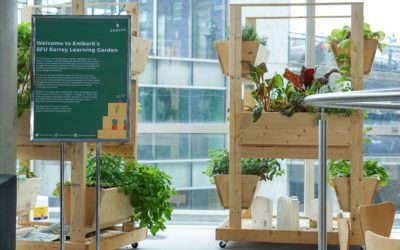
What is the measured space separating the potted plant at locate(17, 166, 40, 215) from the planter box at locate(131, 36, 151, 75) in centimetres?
107

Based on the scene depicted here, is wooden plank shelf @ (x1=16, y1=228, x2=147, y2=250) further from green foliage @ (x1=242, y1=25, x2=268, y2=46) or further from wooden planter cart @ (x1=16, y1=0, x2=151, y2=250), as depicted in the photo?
green foliage @ (x1=242, y1=25, x2=268, y2=46)

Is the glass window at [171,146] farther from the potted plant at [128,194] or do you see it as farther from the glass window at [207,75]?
the potted plant at [128,194]

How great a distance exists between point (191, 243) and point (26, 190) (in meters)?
1.28

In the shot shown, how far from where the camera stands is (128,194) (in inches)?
180

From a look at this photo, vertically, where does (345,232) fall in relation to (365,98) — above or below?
below

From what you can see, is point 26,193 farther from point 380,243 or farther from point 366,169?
point 380,243

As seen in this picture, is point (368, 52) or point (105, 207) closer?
point (105, 207)

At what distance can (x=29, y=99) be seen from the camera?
438 cm

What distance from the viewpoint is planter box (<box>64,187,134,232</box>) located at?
14.3 feet

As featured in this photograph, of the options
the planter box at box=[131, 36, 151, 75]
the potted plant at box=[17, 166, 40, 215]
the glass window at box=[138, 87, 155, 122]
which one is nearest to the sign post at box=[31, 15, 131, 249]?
the planter box at box=[131, 36, 151, 75]

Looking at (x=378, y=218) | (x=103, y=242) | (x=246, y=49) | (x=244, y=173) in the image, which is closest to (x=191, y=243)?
(x=244, y=173)

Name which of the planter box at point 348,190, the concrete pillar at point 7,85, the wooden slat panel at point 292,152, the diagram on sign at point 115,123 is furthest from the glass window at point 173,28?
the concrete pillar at point 7,85

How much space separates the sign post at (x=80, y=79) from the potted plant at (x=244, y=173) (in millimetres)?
1203

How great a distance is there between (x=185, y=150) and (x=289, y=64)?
118 cm
